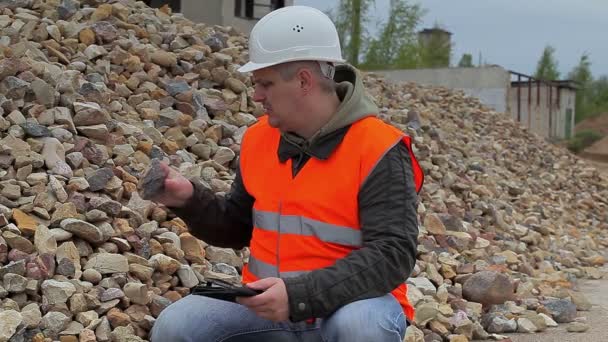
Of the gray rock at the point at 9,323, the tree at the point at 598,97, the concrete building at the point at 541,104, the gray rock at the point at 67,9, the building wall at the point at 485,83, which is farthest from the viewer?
the tree at the point at 598,97

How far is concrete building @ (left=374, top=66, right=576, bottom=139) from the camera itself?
1839 cm

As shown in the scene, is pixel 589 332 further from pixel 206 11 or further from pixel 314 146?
pixel 206 11

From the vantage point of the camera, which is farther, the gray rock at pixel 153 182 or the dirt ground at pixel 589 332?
the dirt ground at pixel 589 332

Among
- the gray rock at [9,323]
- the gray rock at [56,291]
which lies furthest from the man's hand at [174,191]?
the gray rock at [56,291]

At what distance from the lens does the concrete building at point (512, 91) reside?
60.3 ft

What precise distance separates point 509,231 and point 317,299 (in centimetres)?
578

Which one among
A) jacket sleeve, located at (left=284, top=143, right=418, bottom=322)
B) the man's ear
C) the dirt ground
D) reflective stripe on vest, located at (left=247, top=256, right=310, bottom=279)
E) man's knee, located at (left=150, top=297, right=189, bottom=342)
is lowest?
the dirt ground

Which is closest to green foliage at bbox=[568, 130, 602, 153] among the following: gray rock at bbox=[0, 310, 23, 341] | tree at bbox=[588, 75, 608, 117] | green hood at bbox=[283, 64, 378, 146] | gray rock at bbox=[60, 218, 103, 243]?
tree at bbox=[588, 75, 608, 117]

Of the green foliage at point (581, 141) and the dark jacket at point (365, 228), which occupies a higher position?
the dark jacket at point (365, 228)

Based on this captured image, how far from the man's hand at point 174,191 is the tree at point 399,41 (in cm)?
2342

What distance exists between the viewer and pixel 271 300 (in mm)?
2375

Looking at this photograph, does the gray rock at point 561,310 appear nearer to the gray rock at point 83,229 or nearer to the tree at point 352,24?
the gray rock at point 83,229

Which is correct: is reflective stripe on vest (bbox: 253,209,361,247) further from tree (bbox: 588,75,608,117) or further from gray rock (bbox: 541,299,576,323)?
tree (bbox: 588,75,608,117)

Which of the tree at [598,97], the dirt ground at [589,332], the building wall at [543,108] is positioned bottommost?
the tree at [598,97]
